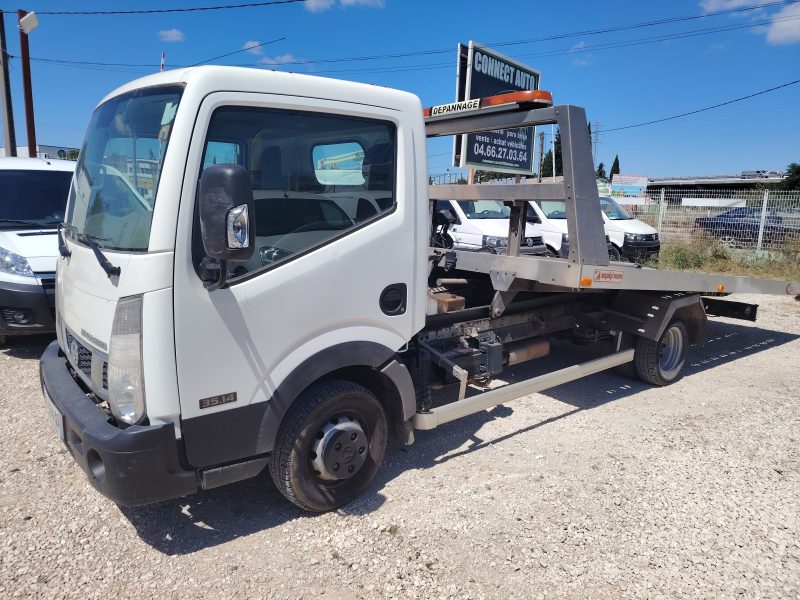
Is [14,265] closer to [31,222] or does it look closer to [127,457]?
[31,222]

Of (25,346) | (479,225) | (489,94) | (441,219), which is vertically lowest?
(25,346)

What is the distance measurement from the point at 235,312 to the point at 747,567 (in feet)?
9.78

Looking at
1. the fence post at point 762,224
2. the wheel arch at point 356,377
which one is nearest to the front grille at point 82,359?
the wheel arch at point 356,377

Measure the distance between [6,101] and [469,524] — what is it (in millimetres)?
16269

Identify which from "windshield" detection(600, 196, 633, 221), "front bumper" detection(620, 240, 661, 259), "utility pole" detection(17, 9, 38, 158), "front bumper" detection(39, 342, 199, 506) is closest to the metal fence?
"front bumper" detection(620, 240, 661, 259)

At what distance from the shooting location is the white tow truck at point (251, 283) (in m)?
2.46

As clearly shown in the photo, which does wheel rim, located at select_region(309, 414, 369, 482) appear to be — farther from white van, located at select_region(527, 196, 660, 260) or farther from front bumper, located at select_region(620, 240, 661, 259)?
front bumper, located at select_region(620, 240, 661, 259)

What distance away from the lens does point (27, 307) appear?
537 centimetres

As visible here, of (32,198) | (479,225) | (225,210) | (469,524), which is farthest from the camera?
(479,225)

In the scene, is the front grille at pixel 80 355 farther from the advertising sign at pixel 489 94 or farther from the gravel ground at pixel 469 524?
the advertising sign at pixel 489 94

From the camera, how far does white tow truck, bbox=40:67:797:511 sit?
2463mm

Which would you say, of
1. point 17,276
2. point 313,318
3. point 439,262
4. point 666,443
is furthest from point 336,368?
point 17,276

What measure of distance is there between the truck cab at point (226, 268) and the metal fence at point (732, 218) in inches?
601

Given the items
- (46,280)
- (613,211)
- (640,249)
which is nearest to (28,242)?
(46,280)
